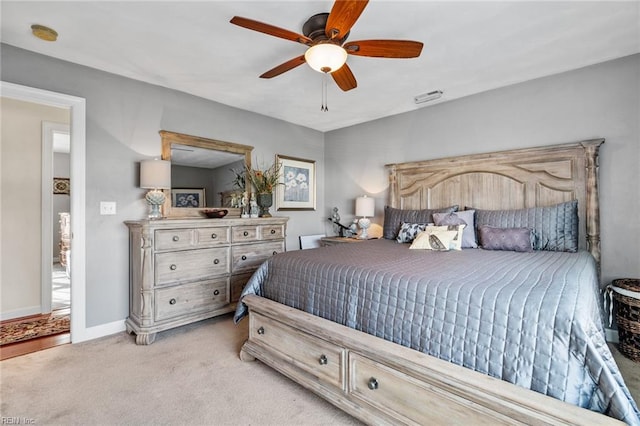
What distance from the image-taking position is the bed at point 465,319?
1105 millimetres

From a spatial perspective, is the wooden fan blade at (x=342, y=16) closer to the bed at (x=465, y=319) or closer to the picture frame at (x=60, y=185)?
the bed at (x=465, y=319)

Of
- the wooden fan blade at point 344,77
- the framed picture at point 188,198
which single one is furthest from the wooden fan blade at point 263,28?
the framed picture at point 188,198

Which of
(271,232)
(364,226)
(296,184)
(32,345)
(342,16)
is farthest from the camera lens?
(296,184)

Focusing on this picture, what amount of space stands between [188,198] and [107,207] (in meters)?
0.77

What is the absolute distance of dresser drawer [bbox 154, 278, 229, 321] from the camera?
9.00ft

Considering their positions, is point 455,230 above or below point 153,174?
below

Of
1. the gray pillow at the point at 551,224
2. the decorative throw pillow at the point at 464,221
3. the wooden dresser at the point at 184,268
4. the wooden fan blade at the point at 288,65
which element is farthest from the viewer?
the decorative throw pillow at the point at 464,221

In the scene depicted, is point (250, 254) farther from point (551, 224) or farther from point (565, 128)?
point (565, 128)

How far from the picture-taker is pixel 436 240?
104 inches

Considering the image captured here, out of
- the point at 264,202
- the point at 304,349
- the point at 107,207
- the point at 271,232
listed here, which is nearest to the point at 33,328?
the point at 107,207

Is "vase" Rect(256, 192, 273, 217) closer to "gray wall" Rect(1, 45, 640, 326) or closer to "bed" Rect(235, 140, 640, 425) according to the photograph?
"gray wall" Rect(1, 45, 640, 326)

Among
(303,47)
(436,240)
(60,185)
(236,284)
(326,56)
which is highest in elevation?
(303,47)

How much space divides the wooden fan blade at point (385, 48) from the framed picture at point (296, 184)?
2546mm

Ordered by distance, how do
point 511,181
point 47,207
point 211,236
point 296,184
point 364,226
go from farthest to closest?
1. point 296,184
2. point 364,226
3. point 47,207
4. point 511,181
5. point 211,236
